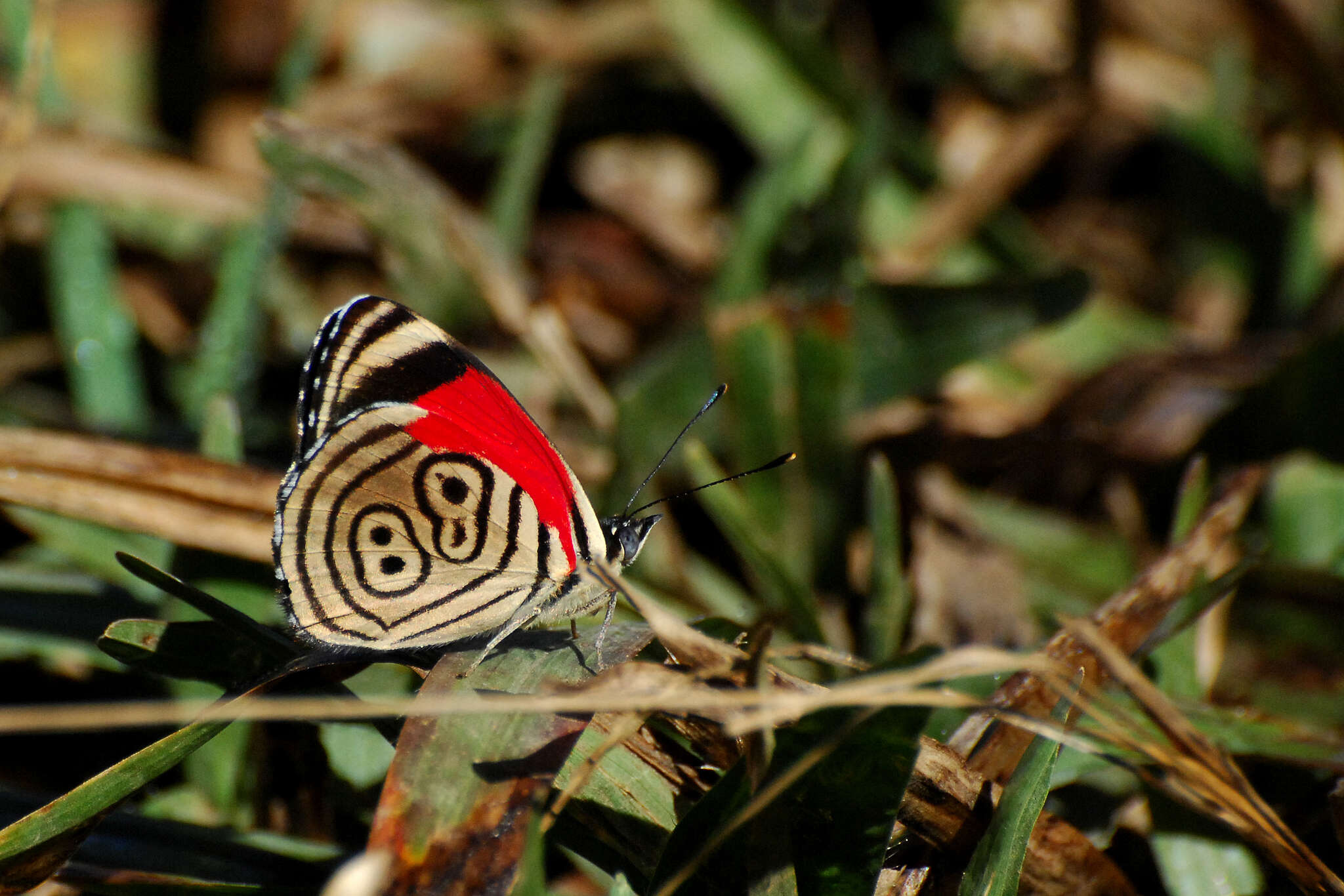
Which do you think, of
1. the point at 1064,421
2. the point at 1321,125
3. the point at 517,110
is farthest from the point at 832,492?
the point at 1321,125

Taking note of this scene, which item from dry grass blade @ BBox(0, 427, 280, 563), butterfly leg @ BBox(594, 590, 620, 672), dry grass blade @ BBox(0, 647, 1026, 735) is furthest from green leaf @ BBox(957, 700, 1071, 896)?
dry grass blade @ BBox(0, 427, 280, 563)

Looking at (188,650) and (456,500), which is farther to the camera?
(456,500)

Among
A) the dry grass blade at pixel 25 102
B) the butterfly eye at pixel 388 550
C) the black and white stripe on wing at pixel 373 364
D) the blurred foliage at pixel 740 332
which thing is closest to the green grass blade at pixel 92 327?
the blurred foliage at pixel 740 332

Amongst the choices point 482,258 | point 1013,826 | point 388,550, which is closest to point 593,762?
point 1013,826

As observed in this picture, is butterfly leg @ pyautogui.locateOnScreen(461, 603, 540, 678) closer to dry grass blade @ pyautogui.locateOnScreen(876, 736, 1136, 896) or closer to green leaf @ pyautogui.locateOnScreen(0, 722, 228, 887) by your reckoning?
green leaf @ pyautogui.locateOnScreen(0, 722, 228, 887)

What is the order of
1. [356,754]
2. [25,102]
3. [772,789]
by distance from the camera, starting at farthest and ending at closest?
1. [25,102]
2. [356,754]
3. [772,789]

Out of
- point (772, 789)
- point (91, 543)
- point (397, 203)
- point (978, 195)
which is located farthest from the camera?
point (978, 195)

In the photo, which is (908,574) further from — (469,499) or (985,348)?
(469,499)

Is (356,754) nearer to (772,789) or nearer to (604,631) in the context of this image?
(604,631)
